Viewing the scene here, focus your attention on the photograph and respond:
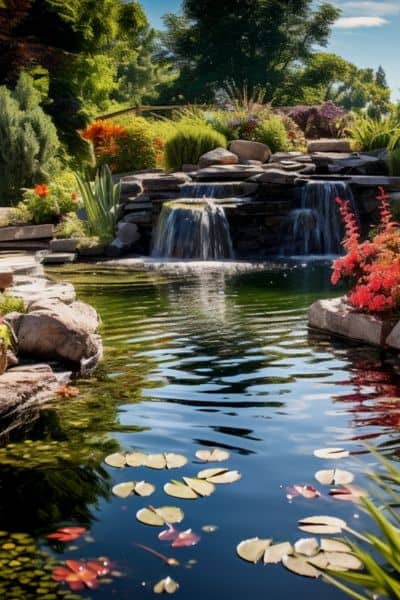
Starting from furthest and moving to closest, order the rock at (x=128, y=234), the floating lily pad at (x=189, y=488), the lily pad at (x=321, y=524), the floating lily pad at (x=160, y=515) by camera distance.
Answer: the rock at (x=128, y=234), the floating lily pad at (x=189, y=488), the floating lily pad at (x=160, y=515), the lily pad at (x=321, y=524)

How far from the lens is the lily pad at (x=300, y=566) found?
327cm

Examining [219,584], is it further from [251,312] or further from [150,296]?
[150,296]

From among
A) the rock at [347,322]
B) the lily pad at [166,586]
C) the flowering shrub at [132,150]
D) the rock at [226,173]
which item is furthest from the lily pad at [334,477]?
the flowering shrub at [132,150]

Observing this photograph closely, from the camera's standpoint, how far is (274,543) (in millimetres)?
3531

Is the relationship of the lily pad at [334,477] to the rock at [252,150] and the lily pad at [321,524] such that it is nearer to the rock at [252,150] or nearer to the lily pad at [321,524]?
the lily pad at [321,524]

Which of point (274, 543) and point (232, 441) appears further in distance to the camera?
point (232, 441)

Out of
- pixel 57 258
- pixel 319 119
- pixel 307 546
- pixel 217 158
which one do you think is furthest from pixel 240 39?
pixel 307 546

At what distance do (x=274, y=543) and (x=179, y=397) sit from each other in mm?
2347

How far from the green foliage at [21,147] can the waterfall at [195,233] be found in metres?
4.90

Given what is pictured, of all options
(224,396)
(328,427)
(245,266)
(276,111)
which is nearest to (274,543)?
(328,427)

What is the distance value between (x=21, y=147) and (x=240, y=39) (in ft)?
78.0

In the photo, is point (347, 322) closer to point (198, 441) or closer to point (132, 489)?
point (198, 441)

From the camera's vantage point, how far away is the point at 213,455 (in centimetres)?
456

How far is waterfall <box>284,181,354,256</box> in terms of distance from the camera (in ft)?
52.5
